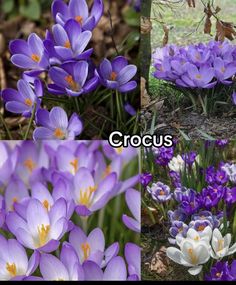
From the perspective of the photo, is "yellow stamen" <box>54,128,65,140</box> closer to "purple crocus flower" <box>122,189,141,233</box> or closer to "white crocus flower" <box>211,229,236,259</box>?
"purple crocus flower" <box>122,189,141,233</box>

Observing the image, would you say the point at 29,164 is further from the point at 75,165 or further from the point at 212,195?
the point at 212,195

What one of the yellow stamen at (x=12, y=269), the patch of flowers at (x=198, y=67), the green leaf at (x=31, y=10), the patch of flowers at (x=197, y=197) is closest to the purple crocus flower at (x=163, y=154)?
the patch of flowers at (x=197, y=197)

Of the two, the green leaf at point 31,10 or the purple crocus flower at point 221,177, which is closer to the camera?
the purple crocus flower at point 221,177

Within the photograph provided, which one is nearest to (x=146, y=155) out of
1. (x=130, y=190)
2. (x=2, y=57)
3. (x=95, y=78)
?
(x=130, y=190)

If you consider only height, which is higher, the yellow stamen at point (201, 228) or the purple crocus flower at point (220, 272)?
the yellow stamen at point (201, 228)

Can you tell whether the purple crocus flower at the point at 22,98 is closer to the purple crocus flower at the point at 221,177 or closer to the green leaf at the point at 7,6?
the purple crocus flower at the point at 221,177

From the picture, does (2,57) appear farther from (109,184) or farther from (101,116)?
(109,184)
